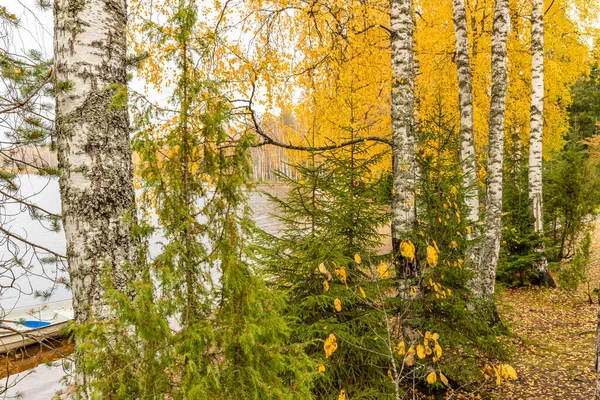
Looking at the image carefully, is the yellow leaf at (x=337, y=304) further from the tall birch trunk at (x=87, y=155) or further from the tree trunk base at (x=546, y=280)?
the tree trunk base at (x=546, y=280)

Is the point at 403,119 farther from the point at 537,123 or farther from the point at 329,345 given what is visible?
the point at 537,123

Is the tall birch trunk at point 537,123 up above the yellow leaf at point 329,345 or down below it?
above

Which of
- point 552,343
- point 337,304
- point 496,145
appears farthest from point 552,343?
point 337,304

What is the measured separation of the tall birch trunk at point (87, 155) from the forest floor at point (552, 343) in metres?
3.51

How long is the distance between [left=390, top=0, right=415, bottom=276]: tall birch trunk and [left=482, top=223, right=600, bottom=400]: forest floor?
187 cm

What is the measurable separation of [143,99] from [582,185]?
9.92m

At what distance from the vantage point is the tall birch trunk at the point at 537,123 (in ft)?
23.7

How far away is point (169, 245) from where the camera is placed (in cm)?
164

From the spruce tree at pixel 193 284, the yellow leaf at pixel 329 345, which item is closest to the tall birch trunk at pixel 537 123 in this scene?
the yellow leaf at pixel 329 345

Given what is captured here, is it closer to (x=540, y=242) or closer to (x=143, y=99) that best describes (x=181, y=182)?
(x=143, y=99)

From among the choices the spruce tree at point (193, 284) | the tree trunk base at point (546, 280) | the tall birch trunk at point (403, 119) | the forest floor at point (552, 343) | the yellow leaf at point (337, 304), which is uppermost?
the tall birch trunk at point (403, 119)

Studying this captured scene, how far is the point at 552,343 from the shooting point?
216 inches

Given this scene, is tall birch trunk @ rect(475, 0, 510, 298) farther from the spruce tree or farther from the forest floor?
the spruce tree

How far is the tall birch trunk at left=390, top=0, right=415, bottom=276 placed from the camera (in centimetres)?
404
